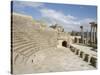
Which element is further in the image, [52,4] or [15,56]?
[52,4]

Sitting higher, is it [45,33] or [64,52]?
[45,33]

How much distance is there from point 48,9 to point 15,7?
418mm

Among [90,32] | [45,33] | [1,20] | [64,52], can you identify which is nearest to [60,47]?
[64,52]

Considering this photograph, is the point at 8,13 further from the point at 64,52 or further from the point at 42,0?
the point at 64,52

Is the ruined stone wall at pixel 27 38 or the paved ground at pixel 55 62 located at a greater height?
the ruined stone wall at pixel 27 38

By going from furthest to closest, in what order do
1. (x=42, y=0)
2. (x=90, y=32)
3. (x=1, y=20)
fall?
(x=90, y=32) < (x=42, y=0) < (x=1, y=20)

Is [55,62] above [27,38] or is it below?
below

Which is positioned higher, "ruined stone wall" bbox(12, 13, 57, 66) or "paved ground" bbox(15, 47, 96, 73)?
"ruined stone wall" bbox(12, 13, 57, 66)

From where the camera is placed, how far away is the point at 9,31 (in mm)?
2252

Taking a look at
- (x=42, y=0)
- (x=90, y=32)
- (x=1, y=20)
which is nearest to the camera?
(x=1, y=20)

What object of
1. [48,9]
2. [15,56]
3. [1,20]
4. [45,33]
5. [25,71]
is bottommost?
[25,71]

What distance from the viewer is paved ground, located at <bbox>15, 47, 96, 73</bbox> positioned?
234cm

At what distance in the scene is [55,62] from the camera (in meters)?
2.43

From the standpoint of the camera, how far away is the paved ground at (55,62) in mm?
2338
